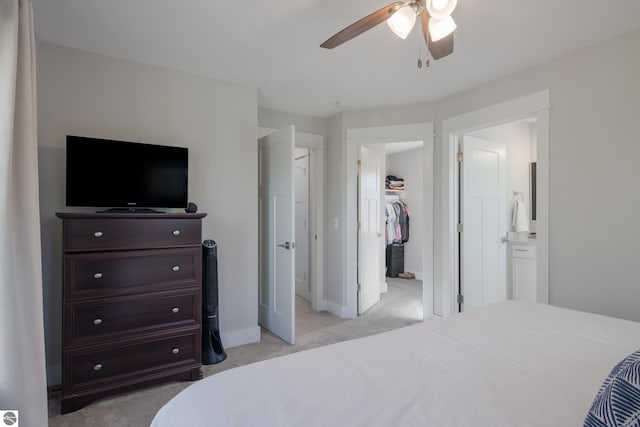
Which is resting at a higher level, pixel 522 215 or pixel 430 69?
pixel 430 69

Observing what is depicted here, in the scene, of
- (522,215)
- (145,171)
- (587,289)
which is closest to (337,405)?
(145,171)

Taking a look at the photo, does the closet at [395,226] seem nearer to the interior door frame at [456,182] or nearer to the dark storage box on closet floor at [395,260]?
the dark storage box on closet floor at [395,260]

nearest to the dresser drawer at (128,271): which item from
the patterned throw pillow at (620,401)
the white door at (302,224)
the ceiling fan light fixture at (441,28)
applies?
the ceiling fan light fixture at (441,28)

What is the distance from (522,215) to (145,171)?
4.14 metres

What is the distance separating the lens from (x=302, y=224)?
4.86 metres

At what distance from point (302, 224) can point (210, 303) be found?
2314mm

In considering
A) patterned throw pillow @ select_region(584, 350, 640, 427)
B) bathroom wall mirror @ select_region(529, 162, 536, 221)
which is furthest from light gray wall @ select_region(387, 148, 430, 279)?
patterned throw pillow @ select_region(584, 350, 640, 427)

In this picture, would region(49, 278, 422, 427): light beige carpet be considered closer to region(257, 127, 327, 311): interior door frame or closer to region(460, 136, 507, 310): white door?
region(257, 127, 327, 311): interior door frame

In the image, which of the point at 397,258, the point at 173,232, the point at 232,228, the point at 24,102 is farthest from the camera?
the point at 397,258

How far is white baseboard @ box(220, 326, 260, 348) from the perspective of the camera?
118 inches

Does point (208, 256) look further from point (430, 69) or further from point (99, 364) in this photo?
point (430, 69)

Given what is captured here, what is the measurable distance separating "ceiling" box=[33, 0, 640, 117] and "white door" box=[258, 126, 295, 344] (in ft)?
2.14

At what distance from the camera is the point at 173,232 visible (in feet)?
7.66

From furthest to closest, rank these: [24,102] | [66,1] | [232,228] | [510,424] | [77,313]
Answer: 1. [232,228]
2. [77,313]
3. [66,1]
4. [24,102]
5. [510,424]
